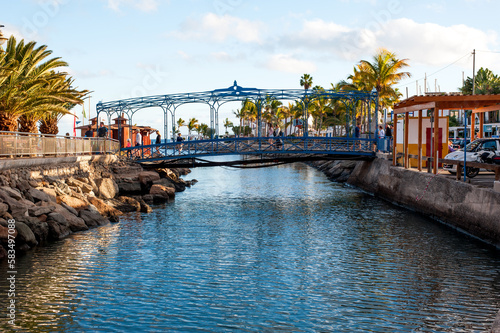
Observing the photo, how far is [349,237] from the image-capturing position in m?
19.1

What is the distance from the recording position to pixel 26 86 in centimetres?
2706

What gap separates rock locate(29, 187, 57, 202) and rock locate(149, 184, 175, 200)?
9.76 meters

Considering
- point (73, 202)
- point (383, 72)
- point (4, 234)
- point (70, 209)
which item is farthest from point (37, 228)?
point (383, 72)

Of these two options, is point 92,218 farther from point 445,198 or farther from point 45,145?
point 445,198

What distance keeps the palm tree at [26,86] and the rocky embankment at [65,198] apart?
385 centimetres

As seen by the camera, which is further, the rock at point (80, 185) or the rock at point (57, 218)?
the rock at point (80, 185)

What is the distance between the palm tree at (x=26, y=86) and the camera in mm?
25972

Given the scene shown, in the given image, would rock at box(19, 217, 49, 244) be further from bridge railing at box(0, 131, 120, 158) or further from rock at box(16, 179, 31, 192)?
bridge railing at box(0, 131, 120, 158)

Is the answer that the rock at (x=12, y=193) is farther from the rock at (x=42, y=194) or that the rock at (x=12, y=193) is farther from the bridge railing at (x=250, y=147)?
the bridge railing at (x=250, y=147)

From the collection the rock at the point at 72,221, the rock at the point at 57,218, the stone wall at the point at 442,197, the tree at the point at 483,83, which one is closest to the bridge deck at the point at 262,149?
the stone wall at the point at 442,197

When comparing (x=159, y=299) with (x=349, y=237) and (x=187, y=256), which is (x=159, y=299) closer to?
(x=187, y=256)

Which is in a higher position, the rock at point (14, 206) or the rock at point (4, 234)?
the rock at point (14, 206)

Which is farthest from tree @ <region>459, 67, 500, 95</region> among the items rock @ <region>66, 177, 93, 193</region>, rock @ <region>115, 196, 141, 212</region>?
rock @ <region>66, 177, 93, 193</region>

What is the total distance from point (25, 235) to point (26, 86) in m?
13.1
